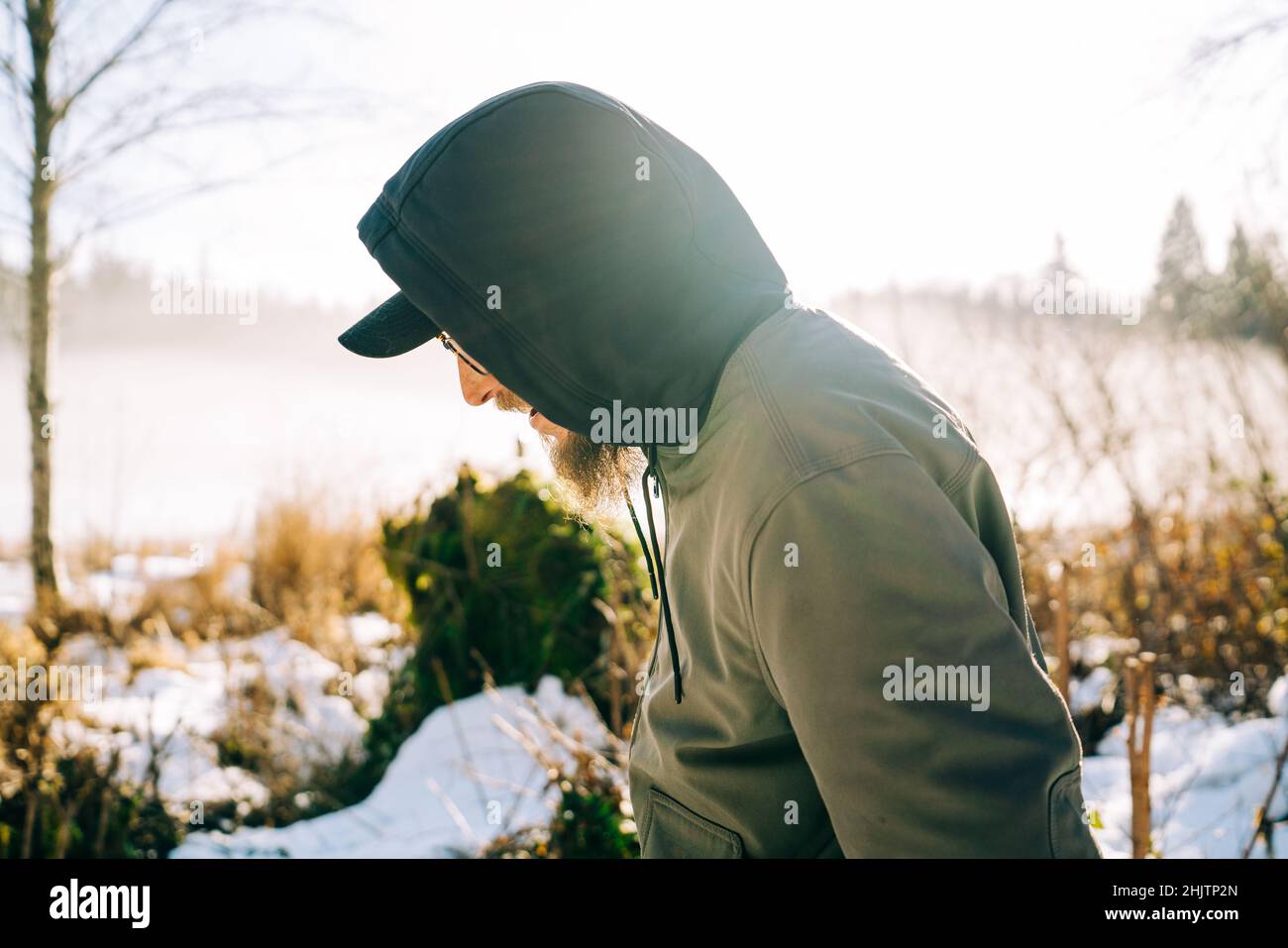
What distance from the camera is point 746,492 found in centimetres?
114

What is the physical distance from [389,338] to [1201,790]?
3389mm

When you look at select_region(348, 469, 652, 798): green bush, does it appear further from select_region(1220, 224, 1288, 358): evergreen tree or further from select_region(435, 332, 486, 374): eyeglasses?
select_region(1220, 224, 1288, 358): evergreen tree

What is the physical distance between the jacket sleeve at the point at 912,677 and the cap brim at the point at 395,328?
3.20 ft

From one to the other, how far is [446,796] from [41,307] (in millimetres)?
Answer: 5205

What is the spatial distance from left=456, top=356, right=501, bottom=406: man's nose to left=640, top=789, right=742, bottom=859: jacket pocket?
0.78 meters

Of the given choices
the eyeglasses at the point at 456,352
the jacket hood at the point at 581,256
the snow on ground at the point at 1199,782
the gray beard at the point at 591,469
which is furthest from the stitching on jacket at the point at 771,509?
the snow on ground at the point at 1199,782

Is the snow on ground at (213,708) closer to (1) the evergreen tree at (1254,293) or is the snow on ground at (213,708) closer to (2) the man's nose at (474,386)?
(2) the man's nose at (474,386)

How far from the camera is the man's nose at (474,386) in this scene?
1.71 m

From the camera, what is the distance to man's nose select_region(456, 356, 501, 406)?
1711 millimetres

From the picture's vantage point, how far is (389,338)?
71.1 inches

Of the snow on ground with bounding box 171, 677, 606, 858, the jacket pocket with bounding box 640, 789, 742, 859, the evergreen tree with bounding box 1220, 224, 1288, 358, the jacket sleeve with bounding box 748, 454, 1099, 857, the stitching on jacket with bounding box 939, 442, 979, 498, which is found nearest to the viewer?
the jacket sleeve with bounding box 748, 454, 1099, 857

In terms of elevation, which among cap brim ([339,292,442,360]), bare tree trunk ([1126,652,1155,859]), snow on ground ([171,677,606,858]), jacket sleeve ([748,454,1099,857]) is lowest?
snow on ground ([171,677,606,858])

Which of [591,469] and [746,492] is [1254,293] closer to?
[591,469]

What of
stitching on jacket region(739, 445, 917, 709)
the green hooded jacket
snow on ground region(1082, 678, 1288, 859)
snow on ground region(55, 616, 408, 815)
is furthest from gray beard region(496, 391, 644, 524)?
snow on ground region(55, 616, 408, 815)
